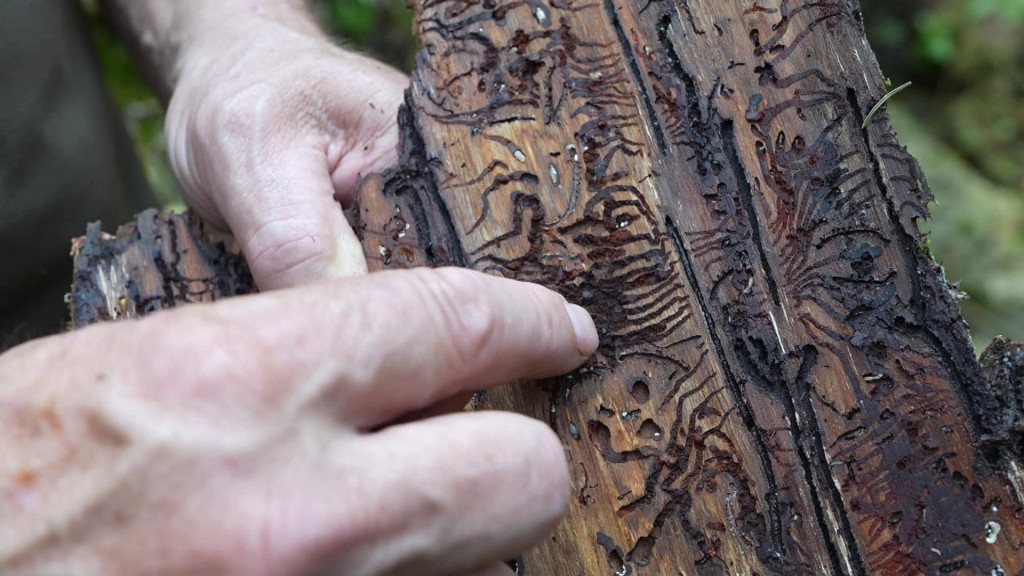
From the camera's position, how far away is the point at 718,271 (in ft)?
5.00

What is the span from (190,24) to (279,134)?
79 centimetres

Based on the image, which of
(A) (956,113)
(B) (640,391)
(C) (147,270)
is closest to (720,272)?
(B) (640,391)

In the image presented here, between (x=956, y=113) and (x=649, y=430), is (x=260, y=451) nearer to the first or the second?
(x=649, y=430)

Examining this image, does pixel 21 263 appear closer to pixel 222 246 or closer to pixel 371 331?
pixel 222 246

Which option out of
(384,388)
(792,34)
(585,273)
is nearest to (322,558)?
(384,388)

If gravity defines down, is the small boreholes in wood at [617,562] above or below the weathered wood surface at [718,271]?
below

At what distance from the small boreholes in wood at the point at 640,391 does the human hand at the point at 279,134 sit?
68 centimetres

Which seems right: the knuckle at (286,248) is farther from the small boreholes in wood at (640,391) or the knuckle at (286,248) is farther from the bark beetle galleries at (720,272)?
the small boreholes in wood at (640,391)

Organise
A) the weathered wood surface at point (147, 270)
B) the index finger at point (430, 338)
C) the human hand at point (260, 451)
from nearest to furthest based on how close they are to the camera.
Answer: the human hand at point (260, 451), the index finger at point (430, 338), the weathered wood surface at point (147, 270)

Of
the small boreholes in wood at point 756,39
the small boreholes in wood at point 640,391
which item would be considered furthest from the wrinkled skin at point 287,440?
the small boreholes in wood at point 756,39

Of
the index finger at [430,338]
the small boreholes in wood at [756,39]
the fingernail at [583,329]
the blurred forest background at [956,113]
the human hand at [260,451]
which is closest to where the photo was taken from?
the human hand at [260,451]

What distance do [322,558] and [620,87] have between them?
117 centimetres

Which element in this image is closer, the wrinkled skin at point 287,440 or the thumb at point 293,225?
the wrinkled skin at point 287,440

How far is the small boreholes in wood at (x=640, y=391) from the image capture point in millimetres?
1477
